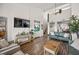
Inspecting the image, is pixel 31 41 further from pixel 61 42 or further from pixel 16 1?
pixel 16 1

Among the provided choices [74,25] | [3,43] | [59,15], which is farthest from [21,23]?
[74,25]

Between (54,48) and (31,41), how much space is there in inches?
17.3

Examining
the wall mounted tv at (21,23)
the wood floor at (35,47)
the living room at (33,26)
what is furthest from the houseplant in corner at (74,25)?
the wall mounted tv at (21,23)

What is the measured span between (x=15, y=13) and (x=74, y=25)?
106cm

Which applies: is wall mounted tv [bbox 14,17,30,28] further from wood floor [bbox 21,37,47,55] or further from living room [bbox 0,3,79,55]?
wood floor [bbox 21,37,47,55]

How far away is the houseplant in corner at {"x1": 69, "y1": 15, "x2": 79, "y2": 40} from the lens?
2148mm

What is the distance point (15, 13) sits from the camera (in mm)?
2129

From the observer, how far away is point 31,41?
2232 mm

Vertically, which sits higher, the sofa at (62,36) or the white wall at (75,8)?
the white wall at (75,8)

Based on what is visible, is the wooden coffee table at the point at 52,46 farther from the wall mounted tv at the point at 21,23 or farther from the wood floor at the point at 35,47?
the wall mounted tv at the point at 21,23

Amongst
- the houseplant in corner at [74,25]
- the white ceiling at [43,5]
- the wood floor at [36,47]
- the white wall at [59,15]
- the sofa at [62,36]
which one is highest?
the white ceiling at [43,5]

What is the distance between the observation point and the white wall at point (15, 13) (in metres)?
2.12

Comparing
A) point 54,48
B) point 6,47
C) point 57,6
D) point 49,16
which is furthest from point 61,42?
point 6,47

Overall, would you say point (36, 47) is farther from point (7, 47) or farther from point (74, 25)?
point (74, 25)
